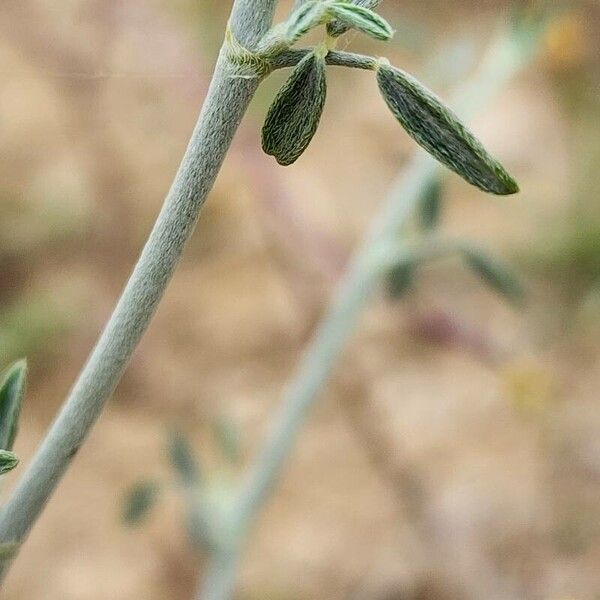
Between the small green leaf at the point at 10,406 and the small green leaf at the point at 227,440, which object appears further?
the small green leaf at the point at 227,440

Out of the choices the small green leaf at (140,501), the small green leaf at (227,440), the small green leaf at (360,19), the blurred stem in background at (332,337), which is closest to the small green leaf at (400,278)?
the blurred stem in background at (332,337)

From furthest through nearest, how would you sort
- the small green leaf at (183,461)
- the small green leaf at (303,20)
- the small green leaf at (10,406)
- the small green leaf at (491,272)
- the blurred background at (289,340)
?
the blurred background at (289,340), the small green leaf at (183,461), the small green leaf at (491,272), the small green leaf at (10,406), the small green leaf at (303,20)

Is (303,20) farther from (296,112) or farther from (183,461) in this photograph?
(183,461)

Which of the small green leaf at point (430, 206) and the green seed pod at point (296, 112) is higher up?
the small green leaf at point (430, 206)

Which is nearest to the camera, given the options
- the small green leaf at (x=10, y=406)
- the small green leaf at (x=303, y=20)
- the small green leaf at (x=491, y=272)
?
the small green leaf at (x=303, y=20)

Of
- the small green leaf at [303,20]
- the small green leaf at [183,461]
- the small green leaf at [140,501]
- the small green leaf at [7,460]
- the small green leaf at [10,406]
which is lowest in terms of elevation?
the small green leaf at [140,501]

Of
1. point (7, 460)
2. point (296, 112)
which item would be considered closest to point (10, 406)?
point (7, 460)

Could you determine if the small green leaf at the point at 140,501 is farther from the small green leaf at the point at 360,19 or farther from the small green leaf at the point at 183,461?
the small green leaf at the point at 360,19

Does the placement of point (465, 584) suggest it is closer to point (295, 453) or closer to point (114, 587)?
point (295, 453)
